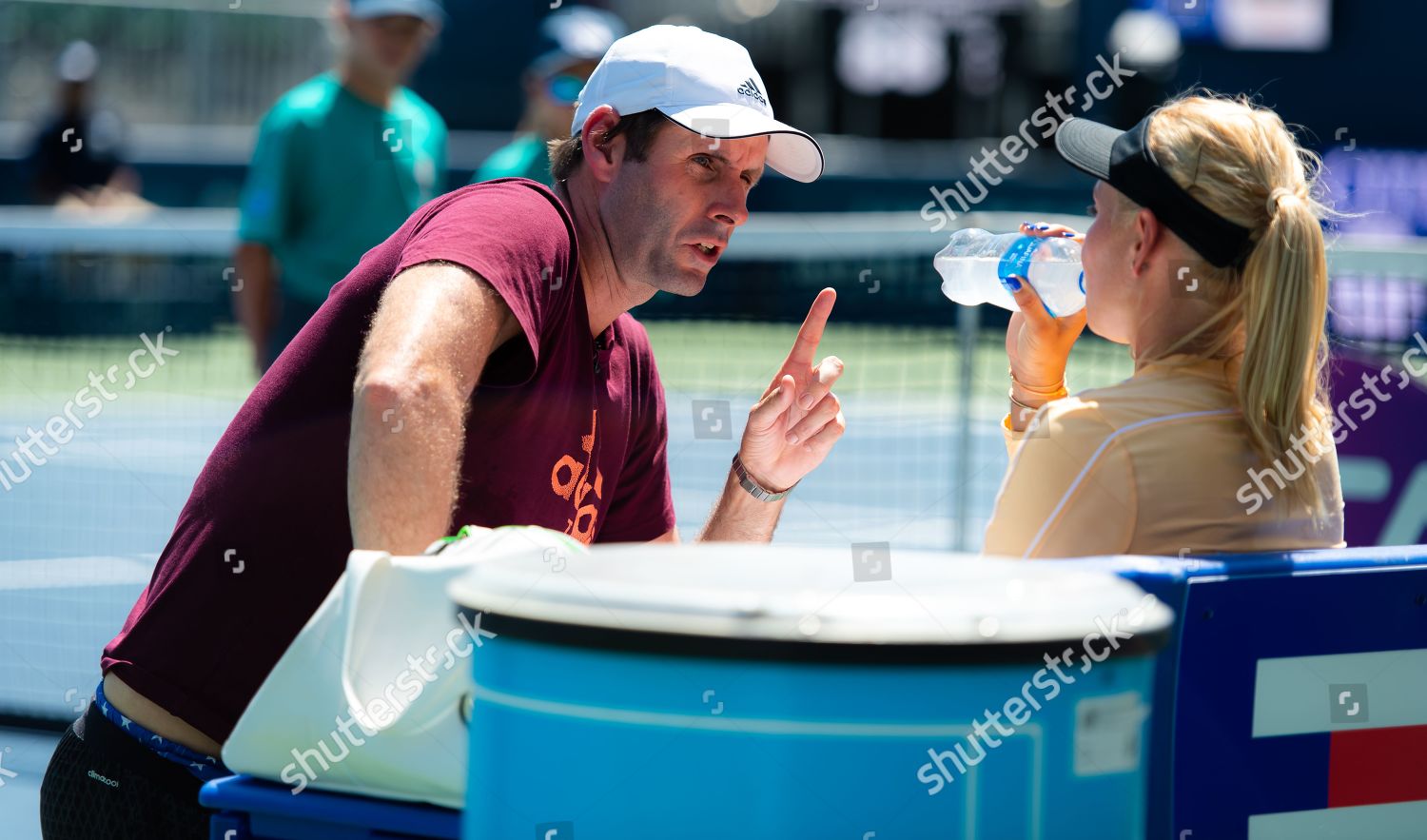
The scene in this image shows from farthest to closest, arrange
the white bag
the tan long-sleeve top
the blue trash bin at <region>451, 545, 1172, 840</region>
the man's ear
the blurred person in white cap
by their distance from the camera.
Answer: the blurred person in white cap, the man's ear, the tan long-sleeve top, the white bag, the blue trash bin at <region>451, 545, 1172, 840</region>

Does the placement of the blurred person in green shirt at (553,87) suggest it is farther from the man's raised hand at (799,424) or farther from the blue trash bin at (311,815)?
the blue trash bin at (311,815)

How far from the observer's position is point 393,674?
1.97 m

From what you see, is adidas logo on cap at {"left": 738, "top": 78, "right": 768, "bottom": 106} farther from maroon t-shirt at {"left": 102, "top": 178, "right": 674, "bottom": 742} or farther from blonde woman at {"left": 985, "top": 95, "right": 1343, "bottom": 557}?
blonde woman at {"left": 985, "top": 95, "right": 1343, "bottom": 557}

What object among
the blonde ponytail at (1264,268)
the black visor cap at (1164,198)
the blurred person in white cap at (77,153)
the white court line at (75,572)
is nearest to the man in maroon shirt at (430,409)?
the black visor cap at (1164,198)

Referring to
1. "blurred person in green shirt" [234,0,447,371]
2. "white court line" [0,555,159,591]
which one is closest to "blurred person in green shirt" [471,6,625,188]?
"blurred person in green shirt" [234,0,447,371]

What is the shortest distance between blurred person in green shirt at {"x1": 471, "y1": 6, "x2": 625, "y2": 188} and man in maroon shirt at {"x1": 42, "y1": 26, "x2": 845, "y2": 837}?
3.91m

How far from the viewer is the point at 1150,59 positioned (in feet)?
56.2

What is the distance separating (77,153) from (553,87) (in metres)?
7.90

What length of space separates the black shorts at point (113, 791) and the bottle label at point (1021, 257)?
5.23ft

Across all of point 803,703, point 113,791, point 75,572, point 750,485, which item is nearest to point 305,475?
point 113,791

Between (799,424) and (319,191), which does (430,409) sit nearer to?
(799,424)

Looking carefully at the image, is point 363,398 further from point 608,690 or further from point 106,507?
point 106,507

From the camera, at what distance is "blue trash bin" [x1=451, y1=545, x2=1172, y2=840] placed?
65.1 inches

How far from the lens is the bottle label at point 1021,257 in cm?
311
